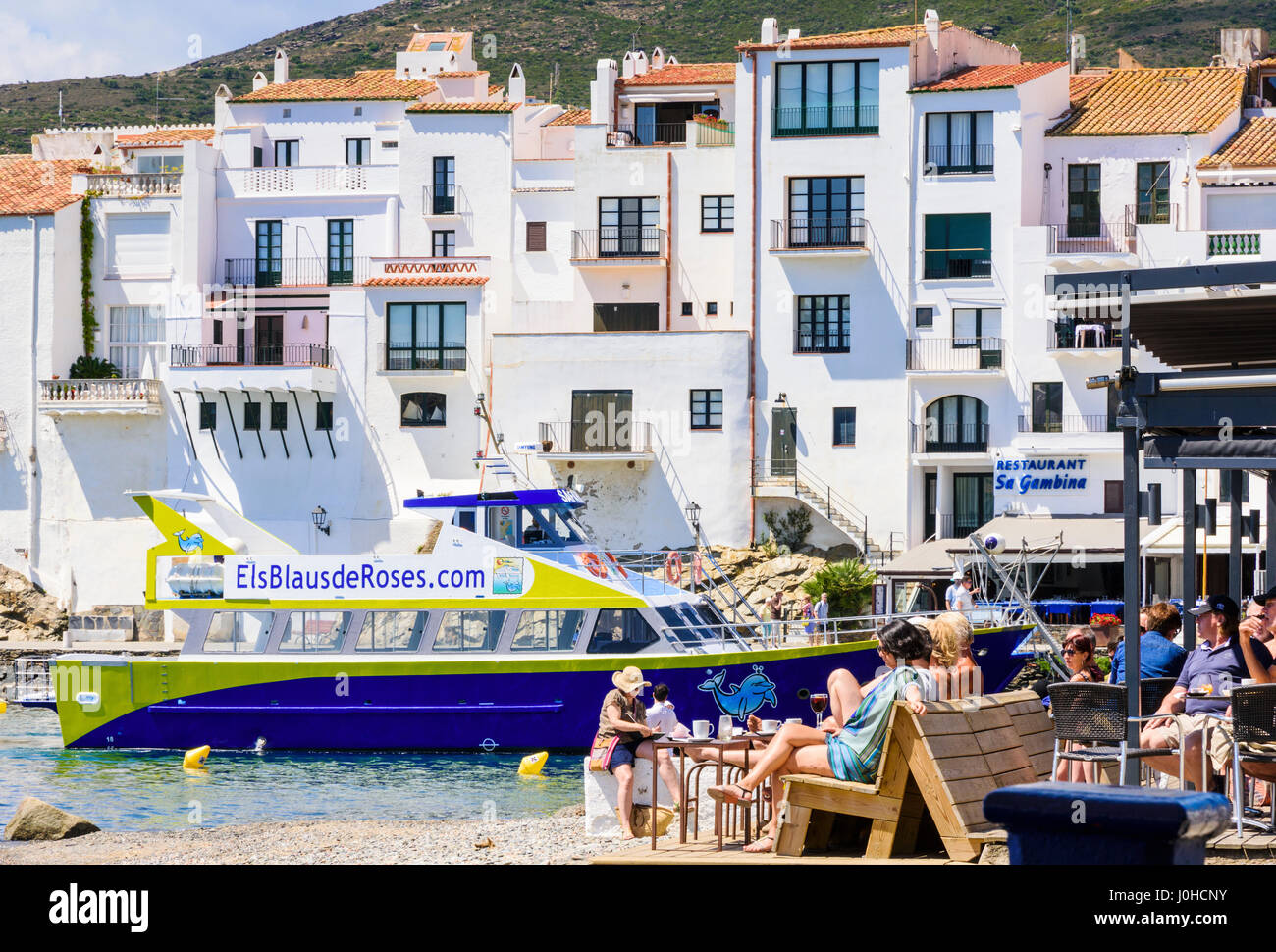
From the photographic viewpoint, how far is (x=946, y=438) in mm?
44594

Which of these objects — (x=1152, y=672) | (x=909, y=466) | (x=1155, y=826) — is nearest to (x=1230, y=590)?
(x=1152, y=672)

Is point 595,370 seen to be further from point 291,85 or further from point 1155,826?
point 1155,826

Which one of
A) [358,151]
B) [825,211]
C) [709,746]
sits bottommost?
[709,746]

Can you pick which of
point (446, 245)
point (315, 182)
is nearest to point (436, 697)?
point (446, 245)

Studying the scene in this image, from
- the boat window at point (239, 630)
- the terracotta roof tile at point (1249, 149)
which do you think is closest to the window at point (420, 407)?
the terracotta roof tile at point (1249, 149)

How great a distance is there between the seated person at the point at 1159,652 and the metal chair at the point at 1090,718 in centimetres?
141

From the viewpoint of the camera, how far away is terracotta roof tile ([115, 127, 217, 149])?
5284 cm

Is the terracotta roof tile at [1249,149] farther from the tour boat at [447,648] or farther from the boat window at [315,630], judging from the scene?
the boat window at [315,630]

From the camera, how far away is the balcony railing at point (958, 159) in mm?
44844

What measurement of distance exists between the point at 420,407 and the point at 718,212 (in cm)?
893

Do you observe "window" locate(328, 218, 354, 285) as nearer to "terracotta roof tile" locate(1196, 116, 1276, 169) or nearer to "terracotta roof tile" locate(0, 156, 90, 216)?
"terracotta roof tile" locate(0, 156, 90, 216)

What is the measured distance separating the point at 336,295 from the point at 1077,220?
18.5 meters

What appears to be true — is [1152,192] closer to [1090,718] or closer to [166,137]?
[166,137]

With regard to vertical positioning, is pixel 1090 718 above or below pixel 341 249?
below
